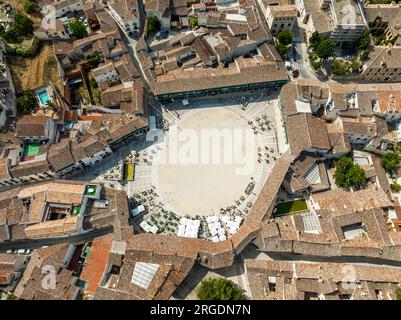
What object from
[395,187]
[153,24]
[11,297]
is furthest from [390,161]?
[11,297]

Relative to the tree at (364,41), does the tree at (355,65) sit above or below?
below

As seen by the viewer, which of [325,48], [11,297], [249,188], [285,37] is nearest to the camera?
[11,297]

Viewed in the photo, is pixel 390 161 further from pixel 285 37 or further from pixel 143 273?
pixel 143 273

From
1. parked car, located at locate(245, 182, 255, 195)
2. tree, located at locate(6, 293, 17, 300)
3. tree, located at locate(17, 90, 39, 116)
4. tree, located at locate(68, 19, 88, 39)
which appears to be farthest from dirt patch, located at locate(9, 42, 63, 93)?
parked car, located at locate(245, 182, 255, 195)

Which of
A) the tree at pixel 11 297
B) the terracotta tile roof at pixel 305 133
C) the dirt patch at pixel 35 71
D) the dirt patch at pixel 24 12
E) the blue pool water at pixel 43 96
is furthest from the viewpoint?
the dirt patch at pixel 24 12

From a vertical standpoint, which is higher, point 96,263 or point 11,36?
point 11,36

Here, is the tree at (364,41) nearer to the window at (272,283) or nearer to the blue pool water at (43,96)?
the window at (272,283)

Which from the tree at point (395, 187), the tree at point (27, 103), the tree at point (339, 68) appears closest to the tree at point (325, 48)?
the tree at point (339, 68)
